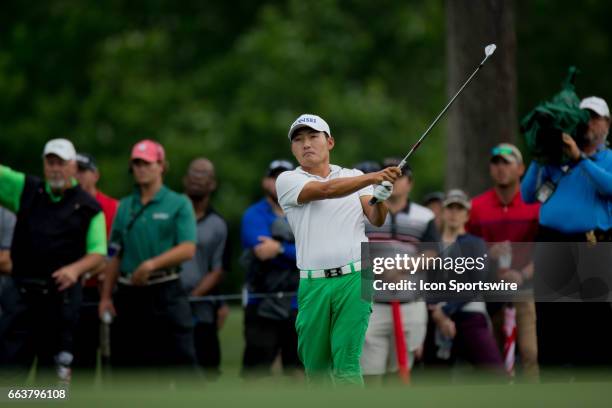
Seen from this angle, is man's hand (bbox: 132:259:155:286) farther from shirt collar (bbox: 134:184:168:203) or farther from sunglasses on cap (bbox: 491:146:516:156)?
sunglasses on cap (bbox: 491:146:516:156)

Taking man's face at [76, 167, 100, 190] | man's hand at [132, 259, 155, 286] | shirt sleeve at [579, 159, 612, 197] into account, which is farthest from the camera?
man's face at [76, 167, 100, 190]

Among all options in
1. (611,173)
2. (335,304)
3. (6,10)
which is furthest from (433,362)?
(6,10)

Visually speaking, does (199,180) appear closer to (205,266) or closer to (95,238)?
(205,266)

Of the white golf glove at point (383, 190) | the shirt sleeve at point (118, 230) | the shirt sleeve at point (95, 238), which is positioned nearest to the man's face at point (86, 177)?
the shirt sleeve at point (118, 230)

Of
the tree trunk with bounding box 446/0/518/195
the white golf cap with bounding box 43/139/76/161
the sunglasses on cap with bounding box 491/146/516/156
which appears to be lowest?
the white golf cap with bounding box 43/139/76/161

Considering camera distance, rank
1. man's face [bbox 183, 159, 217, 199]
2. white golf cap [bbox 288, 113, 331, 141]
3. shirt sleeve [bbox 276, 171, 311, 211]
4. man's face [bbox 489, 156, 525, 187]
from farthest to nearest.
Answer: man's face [bbox 183, 159, 217, 199] < man's face [bbox 489, 156, 525, 187] < white golf cap [bbox 288, 113, 331, 141] < shirt sleeve [bbox 276, 171, 311, 211]

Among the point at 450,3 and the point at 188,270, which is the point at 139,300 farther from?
the point at 450,3

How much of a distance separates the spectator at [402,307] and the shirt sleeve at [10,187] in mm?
2839

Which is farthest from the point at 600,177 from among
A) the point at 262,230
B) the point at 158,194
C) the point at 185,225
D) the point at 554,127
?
the point at 158,194

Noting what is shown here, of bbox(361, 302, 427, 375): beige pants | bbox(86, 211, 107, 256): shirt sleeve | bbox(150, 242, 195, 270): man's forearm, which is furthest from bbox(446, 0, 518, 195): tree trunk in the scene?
bbox(86, 211, 107, 256): shirt sleeve

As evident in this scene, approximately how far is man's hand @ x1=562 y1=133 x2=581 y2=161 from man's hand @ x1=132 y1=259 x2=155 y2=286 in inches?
136

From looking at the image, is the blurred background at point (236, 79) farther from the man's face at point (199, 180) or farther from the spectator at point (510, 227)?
the spectator at point (510, 227)

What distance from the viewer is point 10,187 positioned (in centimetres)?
1102

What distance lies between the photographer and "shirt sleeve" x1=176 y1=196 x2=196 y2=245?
39.5 feet
